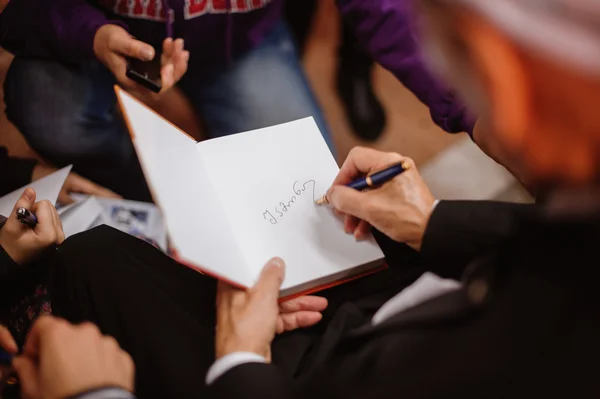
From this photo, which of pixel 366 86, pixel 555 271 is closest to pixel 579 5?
pixel 555 271

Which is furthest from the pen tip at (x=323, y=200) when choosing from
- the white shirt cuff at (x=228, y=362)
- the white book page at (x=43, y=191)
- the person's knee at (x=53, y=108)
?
the person's knee at (x=53, y=108)

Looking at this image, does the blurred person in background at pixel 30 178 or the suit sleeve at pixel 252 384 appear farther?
the blurred person in background at pixel 30 178

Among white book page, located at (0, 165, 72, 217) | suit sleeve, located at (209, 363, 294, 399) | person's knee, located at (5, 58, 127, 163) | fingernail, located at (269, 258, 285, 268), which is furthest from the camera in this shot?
person's knee, located at (5, 58, 127, 163)

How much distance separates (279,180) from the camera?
29.3 inches

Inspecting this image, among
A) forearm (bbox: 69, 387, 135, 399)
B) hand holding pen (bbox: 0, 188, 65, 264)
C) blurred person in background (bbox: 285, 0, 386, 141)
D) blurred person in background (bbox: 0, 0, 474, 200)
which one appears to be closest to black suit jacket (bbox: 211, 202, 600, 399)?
forearm (bbox: 69, 387, 135, 399)

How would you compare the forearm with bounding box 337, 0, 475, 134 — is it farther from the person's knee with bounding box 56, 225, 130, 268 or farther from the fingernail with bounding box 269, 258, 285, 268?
the person's knee with bounding box 56, 225, 130, 268

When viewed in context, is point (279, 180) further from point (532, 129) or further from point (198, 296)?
point (532, 129)

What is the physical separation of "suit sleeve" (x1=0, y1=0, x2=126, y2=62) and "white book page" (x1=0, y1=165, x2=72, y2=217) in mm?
242

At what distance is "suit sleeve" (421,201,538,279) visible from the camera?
22.8 inches

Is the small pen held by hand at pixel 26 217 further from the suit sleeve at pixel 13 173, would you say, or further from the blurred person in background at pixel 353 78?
the blurred person in background at pixel 353 78

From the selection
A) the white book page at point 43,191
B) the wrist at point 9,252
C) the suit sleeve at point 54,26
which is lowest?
the wrist at point 9,252

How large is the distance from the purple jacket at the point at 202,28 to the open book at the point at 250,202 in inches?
10.8

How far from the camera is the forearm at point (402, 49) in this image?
2.89 feet
